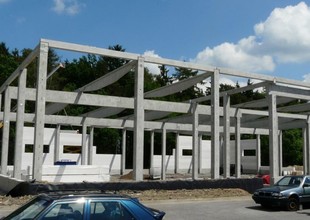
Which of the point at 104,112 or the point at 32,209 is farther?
the point at 104,112

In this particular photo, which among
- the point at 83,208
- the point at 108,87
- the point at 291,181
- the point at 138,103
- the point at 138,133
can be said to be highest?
the point at 108,87

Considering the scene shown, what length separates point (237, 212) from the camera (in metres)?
15.1

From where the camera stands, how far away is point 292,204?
16047mm

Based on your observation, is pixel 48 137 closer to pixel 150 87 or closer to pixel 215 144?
pixel 215 144

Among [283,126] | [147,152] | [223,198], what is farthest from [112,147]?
[223,198]

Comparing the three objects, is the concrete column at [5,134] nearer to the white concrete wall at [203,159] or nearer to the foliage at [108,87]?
the foliage at [108,87]

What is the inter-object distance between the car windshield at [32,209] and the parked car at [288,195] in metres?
12.1

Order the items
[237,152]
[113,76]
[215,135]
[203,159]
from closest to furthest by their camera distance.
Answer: [215,135] → [113,76] → [237,152] → [203,159]

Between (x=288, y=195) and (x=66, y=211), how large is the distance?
40.8 ft

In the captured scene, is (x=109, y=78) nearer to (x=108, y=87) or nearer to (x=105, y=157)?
(x=105, y=157)

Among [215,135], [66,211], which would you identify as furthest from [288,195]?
[66,211]

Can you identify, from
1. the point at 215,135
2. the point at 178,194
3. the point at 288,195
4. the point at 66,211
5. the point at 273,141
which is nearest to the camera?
the point at 66,211

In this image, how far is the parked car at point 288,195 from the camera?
626 inches

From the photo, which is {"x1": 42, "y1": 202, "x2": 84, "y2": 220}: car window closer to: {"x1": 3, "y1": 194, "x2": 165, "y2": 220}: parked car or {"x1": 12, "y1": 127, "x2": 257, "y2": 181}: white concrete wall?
{"x1": 3, "y1": 194, "x2": 165, "y2": 220}: parked car
